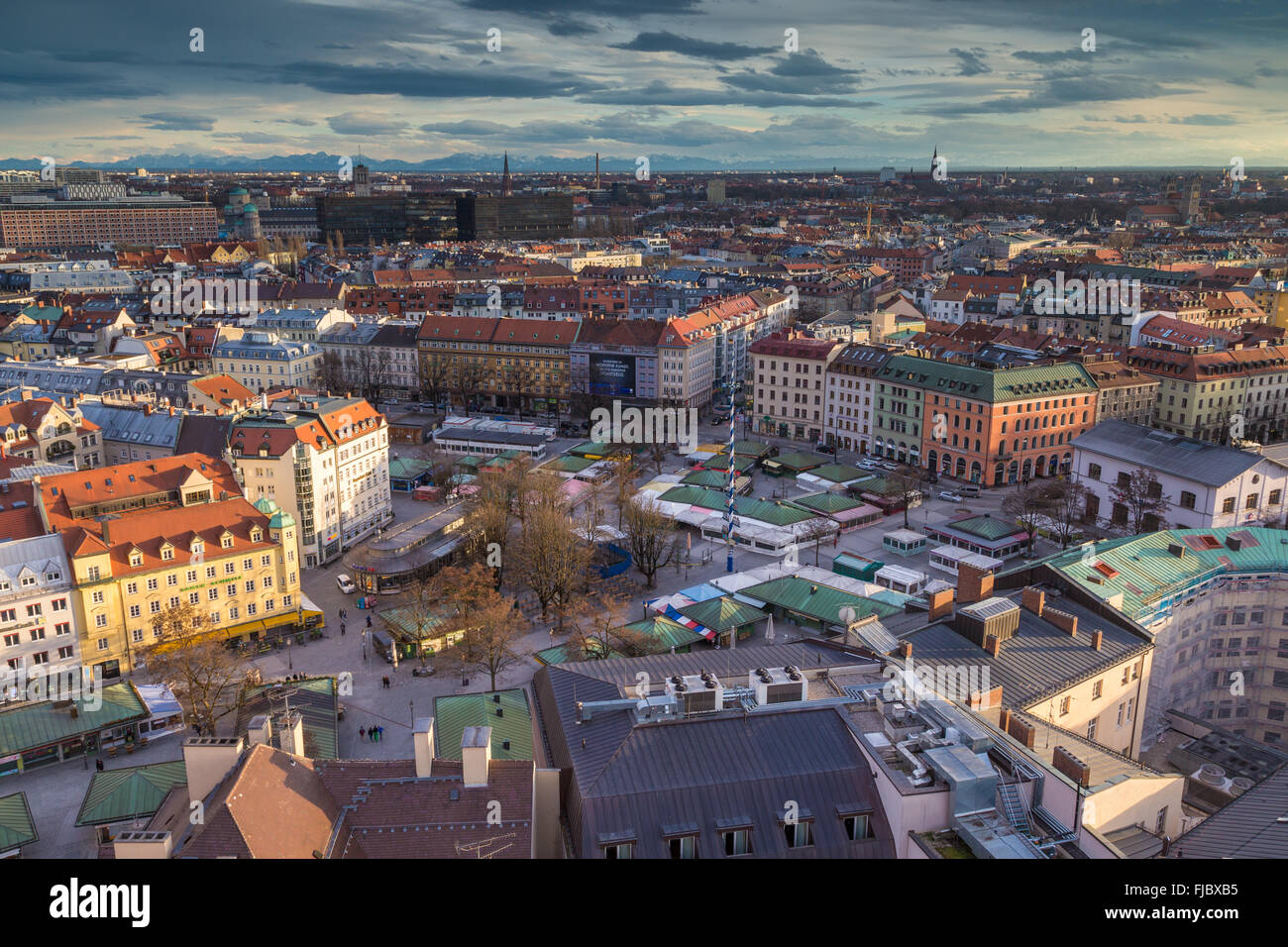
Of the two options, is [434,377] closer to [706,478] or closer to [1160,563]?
[706,478]

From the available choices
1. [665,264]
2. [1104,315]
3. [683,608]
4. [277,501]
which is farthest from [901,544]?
[665,264]

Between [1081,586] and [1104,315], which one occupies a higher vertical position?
[1104,315]

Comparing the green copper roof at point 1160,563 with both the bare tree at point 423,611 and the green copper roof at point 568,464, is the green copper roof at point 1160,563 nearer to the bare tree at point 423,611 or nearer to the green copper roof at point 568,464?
the bare tree at point 423,611

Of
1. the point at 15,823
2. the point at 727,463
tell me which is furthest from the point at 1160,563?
the point at 15,823

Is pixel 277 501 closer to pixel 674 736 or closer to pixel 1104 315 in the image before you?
pixel 674 736

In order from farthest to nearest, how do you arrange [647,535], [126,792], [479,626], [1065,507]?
[1065,507] → [647,535] → [479,626] → [126,792]
